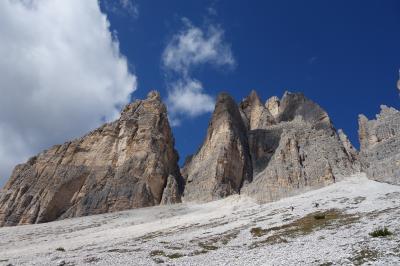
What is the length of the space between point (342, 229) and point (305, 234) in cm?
391

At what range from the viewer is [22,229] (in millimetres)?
109562

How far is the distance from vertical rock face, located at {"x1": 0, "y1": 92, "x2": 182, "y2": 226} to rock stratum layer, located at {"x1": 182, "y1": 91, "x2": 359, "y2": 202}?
11626 millimetres

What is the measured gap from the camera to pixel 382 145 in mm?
96125

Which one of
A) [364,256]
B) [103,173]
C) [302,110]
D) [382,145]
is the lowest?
[364,256]

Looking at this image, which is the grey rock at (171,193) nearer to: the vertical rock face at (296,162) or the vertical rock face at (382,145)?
the vertical rock face at (296,162)

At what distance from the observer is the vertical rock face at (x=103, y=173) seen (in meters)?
128

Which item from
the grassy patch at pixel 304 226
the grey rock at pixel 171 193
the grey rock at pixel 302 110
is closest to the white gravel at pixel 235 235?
the grassy patch at pixel 304 226

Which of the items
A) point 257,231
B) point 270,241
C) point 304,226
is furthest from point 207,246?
point 304,226

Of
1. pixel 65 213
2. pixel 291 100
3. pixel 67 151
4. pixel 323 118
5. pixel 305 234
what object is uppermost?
pixel 291 100

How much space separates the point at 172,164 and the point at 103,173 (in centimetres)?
2294

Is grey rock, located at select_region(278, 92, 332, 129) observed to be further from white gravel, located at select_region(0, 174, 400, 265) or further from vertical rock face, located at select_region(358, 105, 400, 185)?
white gravel, located at select_region(0, 174, 400, 265)

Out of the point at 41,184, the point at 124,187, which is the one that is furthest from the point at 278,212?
the point at 41,184

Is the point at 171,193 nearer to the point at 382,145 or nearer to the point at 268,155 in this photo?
the point at 268,155

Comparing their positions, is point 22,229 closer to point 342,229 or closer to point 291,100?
point 342,229
